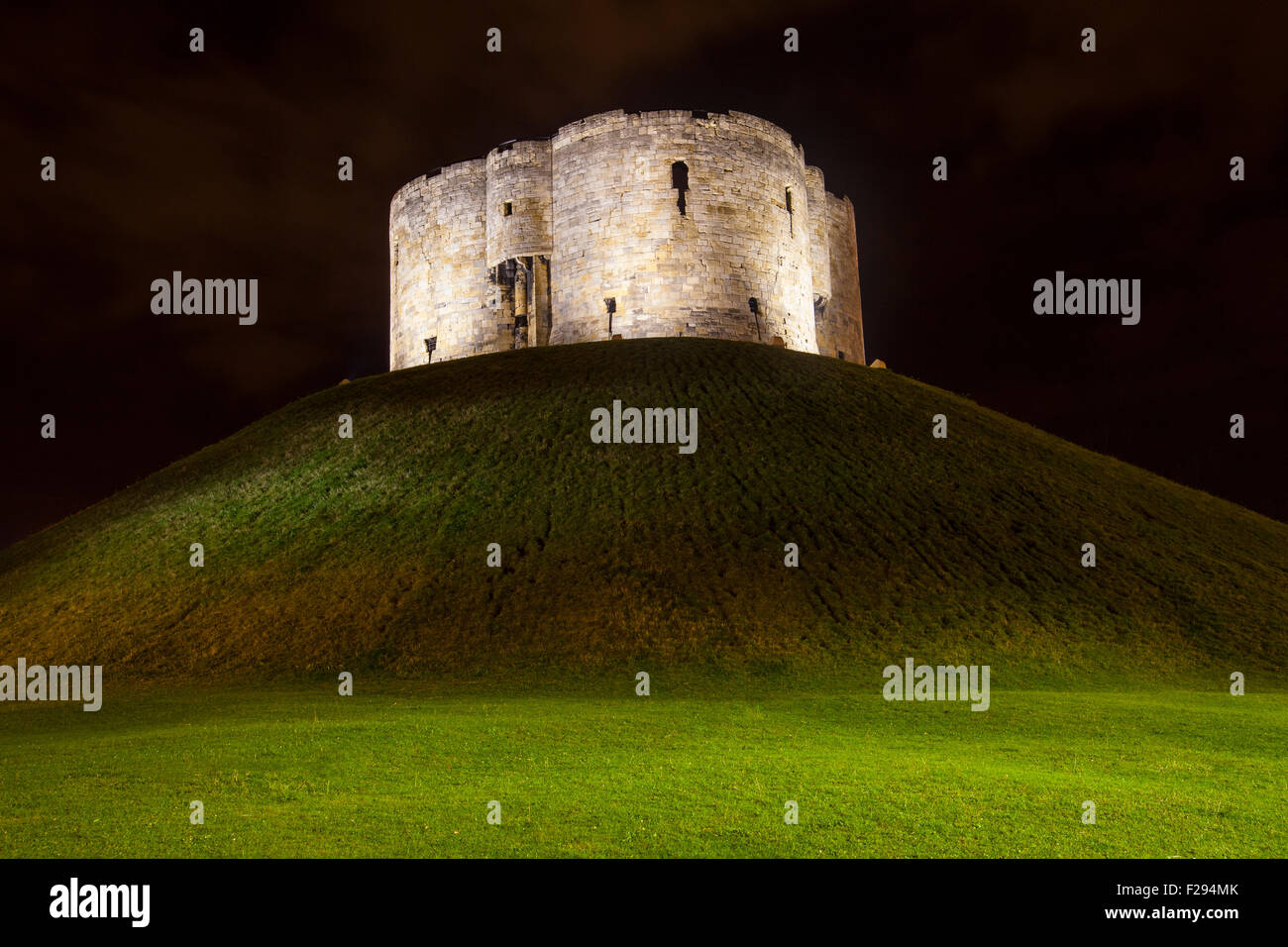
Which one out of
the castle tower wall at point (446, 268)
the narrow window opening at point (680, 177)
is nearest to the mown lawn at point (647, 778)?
the narrow window opening at point (680, 177)

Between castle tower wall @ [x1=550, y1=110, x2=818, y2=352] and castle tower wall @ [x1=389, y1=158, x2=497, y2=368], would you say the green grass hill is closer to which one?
castle tower wall @ [x1=550, y1=110, x2=818, y2=352]

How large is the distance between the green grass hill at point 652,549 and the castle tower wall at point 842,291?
53.8 feet

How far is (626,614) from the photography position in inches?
965

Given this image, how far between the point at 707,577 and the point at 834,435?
1080 centimetres

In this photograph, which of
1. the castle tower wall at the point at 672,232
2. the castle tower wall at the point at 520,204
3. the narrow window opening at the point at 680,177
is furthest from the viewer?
the castle tower wall at the point at 520,204

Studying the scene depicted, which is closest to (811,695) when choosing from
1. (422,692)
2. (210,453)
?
(422,692)

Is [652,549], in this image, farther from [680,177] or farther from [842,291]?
[842,291]

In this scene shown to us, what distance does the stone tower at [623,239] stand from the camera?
1754 inches

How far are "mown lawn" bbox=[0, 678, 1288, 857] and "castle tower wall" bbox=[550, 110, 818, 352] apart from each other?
2826cm

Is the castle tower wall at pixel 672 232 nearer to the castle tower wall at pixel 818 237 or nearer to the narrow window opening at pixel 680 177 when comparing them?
the narrow window opening at pixel 680 177

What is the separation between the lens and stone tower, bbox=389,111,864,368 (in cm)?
4456

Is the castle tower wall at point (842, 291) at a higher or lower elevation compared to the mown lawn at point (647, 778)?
higher

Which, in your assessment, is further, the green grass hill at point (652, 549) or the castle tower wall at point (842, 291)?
the castle tower wall at point (842, 291)

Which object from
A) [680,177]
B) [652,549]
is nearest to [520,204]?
[680,177]
